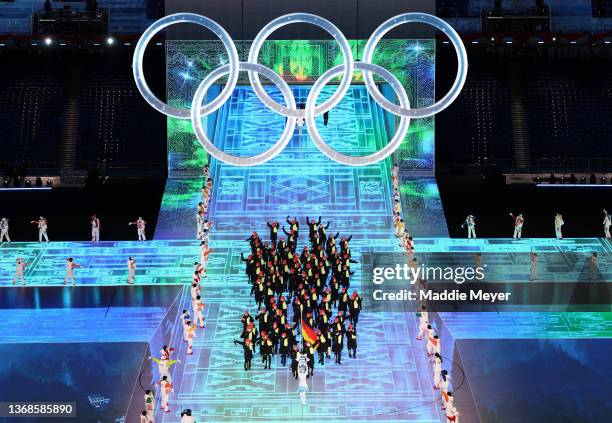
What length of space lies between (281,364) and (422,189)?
12.8m

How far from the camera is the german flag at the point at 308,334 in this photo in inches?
1300

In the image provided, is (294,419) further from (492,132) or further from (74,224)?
(492,132)

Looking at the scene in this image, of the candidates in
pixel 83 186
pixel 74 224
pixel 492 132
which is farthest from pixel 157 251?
pixel 492 132

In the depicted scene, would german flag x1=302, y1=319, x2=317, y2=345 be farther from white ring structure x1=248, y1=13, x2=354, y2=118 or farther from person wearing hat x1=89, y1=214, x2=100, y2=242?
person wearing hat x1=89, y1=214, x2=100, y2=242

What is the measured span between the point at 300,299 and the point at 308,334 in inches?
77.2

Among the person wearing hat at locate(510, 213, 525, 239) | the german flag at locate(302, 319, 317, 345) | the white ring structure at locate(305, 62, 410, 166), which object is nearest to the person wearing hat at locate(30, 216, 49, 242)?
the white ring structure at locate(305, 62, 410, 166)

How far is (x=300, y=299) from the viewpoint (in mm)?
34875

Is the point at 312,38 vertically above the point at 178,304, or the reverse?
the point at 312,38

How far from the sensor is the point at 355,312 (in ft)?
116

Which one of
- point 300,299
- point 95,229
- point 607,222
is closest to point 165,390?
point 300,299

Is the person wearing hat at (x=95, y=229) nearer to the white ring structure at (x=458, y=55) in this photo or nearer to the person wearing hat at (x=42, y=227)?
the person wearing hat at (x=42, y=227)

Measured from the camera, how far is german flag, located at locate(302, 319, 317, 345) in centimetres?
3303

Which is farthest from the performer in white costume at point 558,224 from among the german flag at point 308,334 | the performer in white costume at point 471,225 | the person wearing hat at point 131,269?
the person wearing hat at point 131,269

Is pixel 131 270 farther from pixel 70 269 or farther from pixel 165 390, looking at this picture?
pixel 165 390
